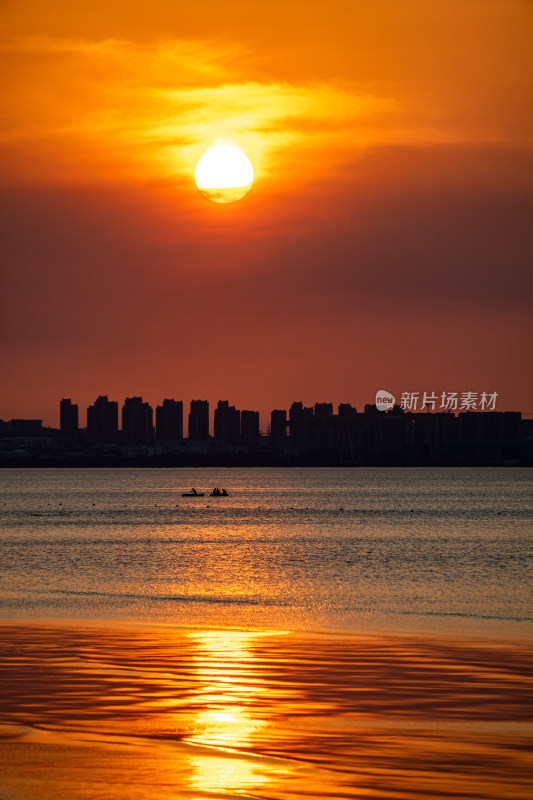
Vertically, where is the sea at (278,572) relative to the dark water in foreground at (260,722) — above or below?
below

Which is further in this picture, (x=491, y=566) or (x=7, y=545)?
(x=7, y=545)

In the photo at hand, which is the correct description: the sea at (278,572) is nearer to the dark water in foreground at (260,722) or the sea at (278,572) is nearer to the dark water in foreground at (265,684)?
the dark water in foreground at (265,684)

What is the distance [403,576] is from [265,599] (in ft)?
48.3

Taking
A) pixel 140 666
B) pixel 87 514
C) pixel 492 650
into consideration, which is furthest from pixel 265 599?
pixel 87 514

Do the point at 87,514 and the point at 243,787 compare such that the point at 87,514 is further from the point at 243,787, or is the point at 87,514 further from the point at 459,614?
the point at 243,787

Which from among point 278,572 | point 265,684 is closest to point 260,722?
point 265,684

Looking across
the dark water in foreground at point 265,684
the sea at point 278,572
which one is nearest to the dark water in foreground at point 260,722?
the dark water in foreground at point 265,684

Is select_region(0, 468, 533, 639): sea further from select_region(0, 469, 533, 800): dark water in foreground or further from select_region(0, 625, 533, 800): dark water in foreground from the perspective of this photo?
select_region(0, 625, 533, 800): dark water in foreground

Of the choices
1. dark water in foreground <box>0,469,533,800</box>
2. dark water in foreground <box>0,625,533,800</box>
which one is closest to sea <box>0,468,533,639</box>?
dark water in foreground <box>0,469,533,800</box>

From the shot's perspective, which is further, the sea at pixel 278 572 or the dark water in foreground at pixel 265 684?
the sea at pixel 278 572

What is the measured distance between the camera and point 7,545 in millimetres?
85500

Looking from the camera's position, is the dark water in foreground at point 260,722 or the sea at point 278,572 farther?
the sea at point 278,572

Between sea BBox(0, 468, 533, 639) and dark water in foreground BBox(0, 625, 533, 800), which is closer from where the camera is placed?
dark water in foreground BBox(0, 625, 533, 800)

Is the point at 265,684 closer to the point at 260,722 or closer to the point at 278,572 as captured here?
the point at 260,722
